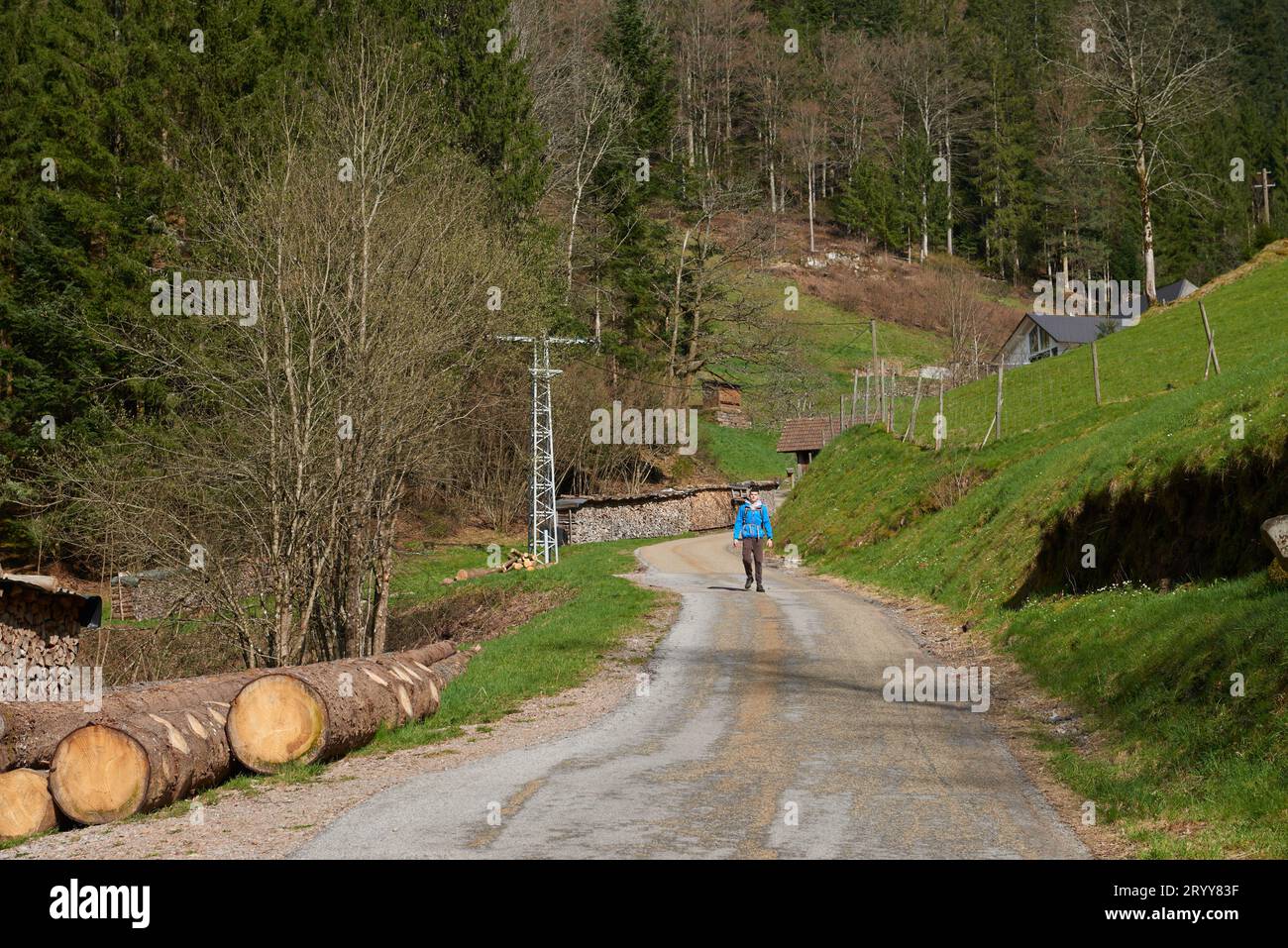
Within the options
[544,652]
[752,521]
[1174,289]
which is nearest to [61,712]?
[544,652]

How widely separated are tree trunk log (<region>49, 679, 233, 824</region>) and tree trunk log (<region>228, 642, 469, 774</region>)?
2.63 ft

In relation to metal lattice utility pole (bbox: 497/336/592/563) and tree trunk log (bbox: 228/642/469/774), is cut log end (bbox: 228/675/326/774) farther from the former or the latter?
metal lattice utility pole (bbox: 497/336/592/563)

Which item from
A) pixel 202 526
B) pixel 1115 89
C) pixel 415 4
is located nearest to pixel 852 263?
pixel 1115 89

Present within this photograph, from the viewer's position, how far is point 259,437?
1947 cm

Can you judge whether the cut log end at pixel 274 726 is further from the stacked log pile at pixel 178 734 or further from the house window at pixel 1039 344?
the house window at pixel 1039 344

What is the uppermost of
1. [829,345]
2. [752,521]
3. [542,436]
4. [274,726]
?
[829,345]

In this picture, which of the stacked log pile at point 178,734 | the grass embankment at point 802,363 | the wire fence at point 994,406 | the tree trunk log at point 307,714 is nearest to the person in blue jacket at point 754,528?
the wire fence at point 994,406

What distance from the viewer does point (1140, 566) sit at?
669 inches

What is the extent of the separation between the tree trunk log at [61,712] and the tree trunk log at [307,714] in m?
0.62

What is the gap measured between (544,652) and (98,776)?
362 inches

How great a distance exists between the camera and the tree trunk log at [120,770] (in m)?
10.8

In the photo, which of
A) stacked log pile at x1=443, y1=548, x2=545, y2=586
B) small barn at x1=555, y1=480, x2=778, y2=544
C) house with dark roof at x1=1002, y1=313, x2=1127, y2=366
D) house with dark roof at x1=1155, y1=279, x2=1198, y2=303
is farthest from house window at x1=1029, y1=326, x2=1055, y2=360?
stacked log pile at x1=443, y1=548, x2=545, y2=586

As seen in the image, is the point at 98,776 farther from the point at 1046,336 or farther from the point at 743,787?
the point at 1046,336

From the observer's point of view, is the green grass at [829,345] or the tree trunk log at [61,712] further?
the green grass at [829,345]
